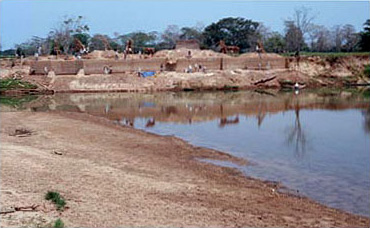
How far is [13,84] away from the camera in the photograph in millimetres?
40562

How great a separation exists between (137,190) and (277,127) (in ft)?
45.5

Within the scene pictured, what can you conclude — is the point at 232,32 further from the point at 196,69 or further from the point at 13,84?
the point at 13,84

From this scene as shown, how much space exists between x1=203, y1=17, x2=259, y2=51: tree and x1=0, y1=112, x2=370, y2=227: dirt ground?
6113 cm

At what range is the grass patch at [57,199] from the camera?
797cm

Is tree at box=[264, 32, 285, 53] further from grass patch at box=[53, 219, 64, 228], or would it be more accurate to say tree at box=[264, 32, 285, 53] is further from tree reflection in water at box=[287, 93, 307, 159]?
grass patch at box=[53, 219, 64, 228]

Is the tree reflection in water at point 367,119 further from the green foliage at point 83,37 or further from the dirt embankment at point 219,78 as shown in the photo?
the green foliage at point 83,37

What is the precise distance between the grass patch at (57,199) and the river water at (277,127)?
508cm

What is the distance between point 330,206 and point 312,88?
38911 mm

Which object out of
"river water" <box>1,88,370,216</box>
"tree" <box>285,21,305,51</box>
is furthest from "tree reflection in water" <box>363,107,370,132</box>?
"tree" <box>285,21,305,51</box>

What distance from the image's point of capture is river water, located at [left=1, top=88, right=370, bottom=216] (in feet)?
39.6

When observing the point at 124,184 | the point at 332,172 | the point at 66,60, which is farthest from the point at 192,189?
the point at 66,60

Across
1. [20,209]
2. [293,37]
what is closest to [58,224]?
[20,209]

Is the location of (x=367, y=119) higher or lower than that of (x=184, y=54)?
lower

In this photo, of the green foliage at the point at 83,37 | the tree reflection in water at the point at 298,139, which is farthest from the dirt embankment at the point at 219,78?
the tree reflection in water at the point at 298,139
